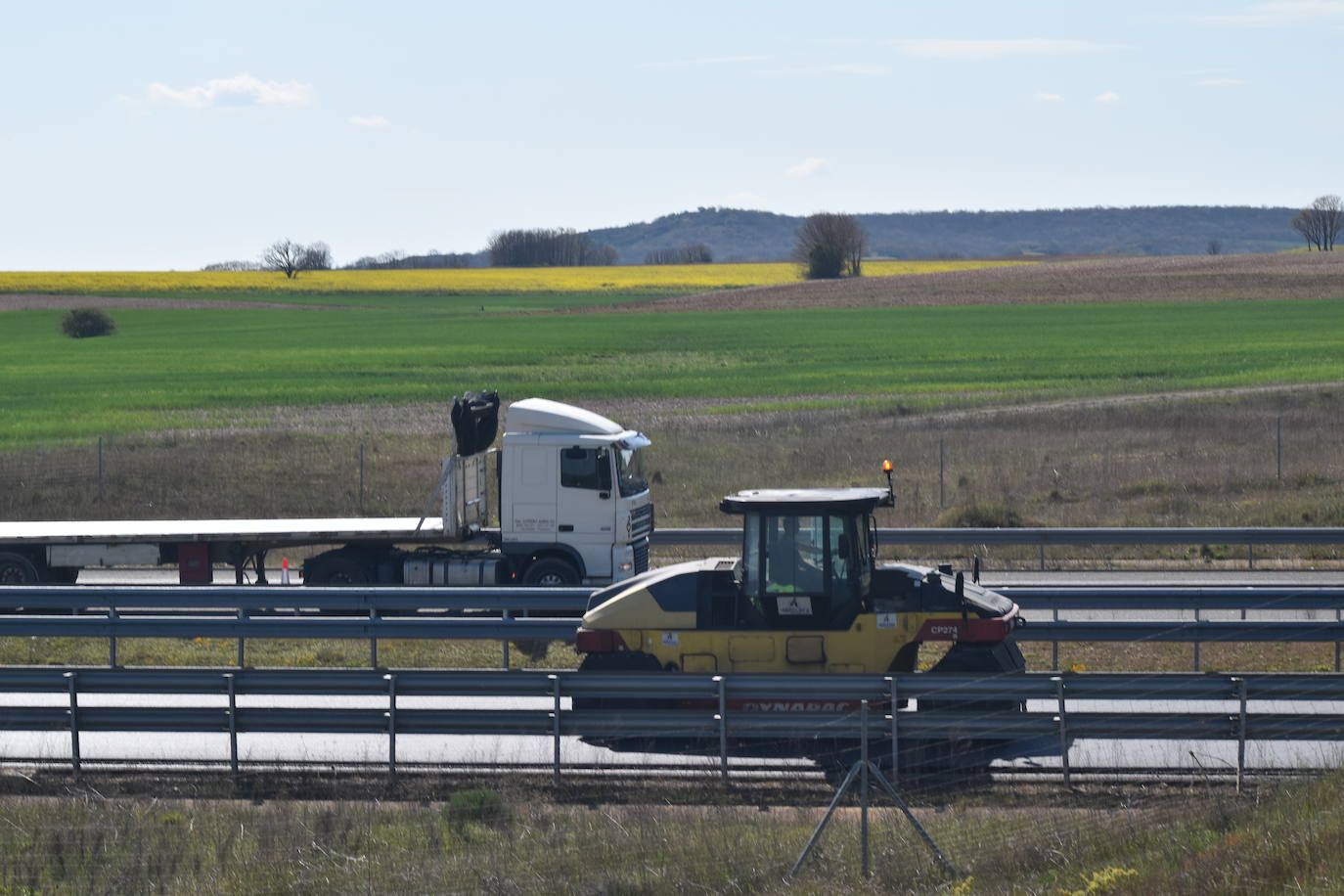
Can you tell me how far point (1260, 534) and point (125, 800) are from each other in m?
15.4

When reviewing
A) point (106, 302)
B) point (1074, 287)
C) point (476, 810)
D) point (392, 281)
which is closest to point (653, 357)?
point (1074, 287)

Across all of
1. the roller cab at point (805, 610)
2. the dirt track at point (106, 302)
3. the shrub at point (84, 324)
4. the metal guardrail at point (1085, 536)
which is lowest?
the metal guardrail at point (1085, 536)

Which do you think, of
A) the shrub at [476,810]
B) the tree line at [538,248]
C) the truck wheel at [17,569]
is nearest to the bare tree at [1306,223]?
the tree line at [538,248]

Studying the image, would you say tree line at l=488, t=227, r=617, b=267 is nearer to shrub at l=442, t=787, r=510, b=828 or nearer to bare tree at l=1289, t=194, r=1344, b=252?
bare tree at l=1289, t=194, r=1344, b=252

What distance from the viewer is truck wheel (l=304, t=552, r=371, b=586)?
65.0 feet

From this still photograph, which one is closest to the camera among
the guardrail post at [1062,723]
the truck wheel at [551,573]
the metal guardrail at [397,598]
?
the guardrail post at [1062,723]

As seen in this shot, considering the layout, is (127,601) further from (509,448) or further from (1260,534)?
(1260,534)

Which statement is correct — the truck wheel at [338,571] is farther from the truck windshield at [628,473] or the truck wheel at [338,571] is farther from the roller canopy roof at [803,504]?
the roller canopy roof at [803,504]

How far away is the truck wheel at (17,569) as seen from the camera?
2041 centimetres

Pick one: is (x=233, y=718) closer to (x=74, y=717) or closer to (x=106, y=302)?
(x=74, y=717)

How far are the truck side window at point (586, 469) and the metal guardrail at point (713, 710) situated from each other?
790 centimetres

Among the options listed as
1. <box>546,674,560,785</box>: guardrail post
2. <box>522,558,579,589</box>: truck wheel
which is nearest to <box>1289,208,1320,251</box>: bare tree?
<box>522,558,579,589</box>: truck wheel

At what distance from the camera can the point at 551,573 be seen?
63.6 feet

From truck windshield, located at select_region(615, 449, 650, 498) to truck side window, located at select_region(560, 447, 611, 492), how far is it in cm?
15
